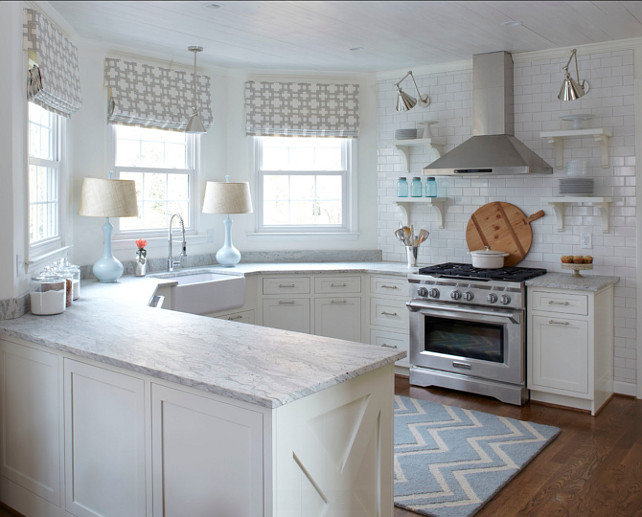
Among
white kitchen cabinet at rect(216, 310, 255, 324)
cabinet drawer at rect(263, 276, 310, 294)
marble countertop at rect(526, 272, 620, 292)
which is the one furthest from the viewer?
cabinet drawer at rect(263, 276, 310, 294)

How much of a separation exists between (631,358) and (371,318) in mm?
2035

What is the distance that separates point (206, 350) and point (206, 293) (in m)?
2.41

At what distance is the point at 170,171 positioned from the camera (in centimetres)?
561

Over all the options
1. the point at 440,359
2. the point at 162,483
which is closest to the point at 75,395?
the point at 162,483

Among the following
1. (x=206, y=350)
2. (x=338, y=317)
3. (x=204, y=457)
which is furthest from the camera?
(x=338, y=317)

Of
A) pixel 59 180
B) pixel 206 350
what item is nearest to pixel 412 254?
pixel 59 180

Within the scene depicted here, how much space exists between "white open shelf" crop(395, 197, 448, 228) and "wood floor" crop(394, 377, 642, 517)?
1654 mm

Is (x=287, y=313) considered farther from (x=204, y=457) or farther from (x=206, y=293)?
(x=204, y=457)

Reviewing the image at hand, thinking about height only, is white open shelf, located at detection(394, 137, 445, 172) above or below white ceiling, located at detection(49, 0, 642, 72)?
below

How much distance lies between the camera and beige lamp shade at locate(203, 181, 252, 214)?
552 centimetres

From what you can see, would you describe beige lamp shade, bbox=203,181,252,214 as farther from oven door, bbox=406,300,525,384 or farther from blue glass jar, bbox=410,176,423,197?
oven door, bbox=406,300,525,384

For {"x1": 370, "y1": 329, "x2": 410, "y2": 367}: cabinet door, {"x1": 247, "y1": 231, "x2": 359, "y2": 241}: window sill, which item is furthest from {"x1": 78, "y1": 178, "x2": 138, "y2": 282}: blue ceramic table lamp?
{"x1": 370, "y1": 329, "x2": 410, "y2": 367}: cabinet door

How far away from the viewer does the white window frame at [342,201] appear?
6.09m

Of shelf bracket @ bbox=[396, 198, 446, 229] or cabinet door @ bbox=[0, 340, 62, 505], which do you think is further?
shelf bracket @ bbox=[396, 198, 446, 229]
